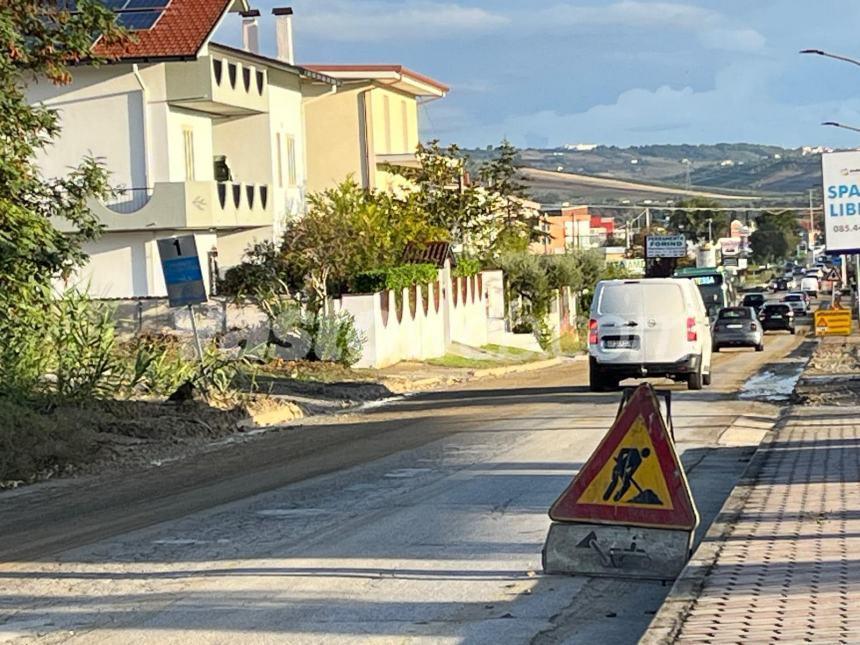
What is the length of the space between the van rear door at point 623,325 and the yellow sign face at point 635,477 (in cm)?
1697

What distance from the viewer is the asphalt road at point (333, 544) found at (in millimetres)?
8602

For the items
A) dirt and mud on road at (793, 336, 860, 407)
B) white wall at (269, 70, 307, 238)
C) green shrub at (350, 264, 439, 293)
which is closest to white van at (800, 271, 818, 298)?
white wall at (269, 70, 307, 238)

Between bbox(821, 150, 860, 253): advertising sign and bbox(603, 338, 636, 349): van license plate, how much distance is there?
492 centimetres

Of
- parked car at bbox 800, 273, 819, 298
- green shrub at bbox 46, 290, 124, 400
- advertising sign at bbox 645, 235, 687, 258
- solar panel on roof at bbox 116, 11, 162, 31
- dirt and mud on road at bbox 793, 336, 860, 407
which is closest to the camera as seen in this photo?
green shrub at bbox 46, 290, 124, 400

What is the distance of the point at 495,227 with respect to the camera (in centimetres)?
6456

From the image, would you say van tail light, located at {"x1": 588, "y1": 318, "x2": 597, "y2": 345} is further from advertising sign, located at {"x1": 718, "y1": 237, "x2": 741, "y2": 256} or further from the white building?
advertising sign, located at {"x1": 718, "y1": 237, "x2": 741, "y2": 256}

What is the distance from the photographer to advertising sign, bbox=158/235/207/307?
25.1m

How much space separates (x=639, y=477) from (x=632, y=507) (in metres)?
0.20

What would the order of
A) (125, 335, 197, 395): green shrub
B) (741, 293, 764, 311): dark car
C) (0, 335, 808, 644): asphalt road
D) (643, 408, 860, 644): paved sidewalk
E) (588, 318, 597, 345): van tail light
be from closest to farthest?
(643, 408, 860, 644): paved sidewalk, (0, 335, 808, 644): asphalt road, (125, 335, 197, 395): green shrub, (588, 318, 597, 345): van tail light, (741, 293, 764, 311): dark car

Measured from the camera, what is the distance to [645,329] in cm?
2664

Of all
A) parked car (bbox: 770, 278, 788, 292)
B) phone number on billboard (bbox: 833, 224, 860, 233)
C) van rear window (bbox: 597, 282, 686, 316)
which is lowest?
parked car (bbox: 770, 278, 788, 292)

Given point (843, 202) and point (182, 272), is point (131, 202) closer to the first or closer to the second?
point (182, 272)

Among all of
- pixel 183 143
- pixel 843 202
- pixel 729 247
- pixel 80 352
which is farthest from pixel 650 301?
pixel 729 247

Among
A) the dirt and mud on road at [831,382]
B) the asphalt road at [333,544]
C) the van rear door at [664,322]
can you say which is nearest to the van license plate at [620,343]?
the van rear door at [664,322]
